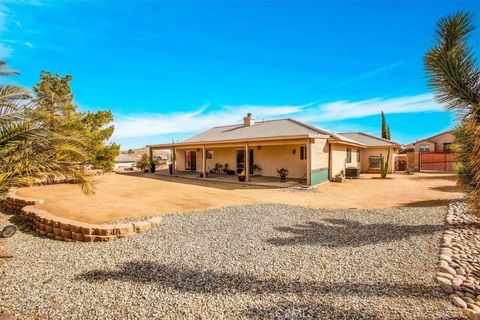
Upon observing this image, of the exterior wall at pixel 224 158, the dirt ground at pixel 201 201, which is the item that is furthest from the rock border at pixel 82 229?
the exterior wall at pixel 224 158

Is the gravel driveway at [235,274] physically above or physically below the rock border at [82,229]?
below

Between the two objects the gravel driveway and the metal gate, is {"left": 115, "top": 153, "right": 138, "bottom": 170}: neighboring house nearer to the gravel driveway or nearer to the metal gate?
the gravel driveway

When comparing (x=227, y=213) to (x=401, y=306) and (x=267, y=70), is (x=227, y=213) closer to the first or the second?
(x=401, y=306)

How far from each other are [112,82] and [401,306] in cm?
2938

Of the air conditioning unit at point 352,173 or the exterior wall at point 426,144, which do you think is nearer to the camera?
the air conditioning unit at point 352,173

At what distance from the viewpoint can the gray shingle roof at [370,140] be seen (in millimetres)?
23891

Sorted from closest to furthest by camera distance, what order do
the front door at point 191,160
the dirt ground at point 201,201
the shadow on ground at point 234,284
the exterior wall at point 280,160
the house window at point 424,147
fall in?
the shadow on ground at point 234,284, the dirt ground at point 201,201, the exterior wall at point 280,160, the front door at point 191,160, the house window at point 424,147

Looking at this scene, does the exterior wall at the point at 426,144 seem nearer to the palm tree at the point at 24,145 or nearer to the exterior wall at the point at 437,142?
the exterior wall at the point at 437,142

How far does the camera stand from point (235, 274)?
Answer: 4.21 meters

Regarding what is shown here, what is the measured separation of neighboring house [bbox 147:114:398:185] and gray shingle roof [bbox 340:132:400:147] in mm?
369

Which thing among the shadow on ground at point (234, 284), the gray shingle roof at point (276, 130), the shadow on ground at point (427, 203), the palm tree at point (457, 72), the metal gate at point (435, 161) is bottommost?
the shadow on ground at point (234, 284)

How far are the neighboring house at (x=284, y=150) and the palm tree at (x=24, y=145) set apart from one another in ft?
36.6

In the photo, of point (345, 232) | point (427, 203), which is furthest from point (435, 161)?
point (345, 232)

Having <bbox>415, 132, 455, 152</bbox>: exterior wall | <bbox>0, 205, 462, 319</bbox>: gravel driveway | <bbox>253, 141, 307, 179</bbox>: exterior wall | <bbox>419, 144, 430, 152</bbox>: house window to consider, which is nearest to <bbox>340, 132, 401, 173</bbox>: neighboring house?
<bbox>253, 141, 307, 179</bbox>: exterior wall
